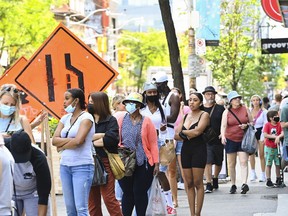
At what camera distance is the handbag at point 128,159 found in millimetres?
11812

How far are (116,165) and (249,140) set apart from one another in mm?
6089

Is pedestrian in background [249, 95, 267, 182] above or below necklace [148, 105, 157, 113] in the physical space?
below

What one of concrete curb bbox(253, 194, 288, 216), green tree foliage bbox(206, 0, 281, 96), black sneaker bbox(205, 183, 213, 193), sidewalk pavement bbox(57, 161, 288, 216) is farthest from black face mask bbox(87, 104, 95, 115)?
green tree foliage bbox(206, 0, 281, 96)

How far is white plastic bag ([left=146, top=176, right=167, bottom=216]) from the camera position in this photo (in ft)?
41.2

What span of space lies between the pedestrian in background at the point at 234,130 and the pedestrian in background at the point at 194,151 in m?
3.96

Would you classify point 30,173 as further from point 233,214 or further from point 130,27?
point 130,27

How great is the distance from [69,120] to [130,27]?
18885 cm

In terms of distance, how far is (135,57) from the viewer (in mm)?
102812

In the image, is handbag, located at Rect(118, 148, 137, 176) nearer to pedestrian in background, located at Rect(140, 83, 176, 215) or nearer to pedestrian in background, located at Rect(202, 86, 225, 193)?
pedestrian in background, located at Rect(140, 83, 176, 215)

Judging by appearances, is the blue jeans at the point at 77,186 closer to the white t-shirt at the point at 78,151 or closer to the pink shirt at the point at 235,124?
the white t-shirt at the point at 78,151

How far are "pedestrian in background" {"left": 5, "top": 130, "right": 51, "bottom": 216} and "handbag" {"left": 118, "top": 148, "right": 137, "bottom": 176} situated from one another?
3.18 metres

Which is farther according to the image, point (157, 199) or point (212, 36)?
point (212, 36)

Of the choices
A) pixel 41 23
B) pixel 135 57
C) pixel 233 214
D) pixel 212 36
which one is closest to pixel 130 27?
pixel 135 57

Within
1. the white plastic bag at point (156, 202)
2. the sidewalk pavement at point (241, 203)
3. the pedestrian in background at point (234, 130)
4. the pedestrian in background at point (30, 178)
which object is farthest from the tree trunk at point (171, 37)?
the pedestrian in background at point (30, 178)
